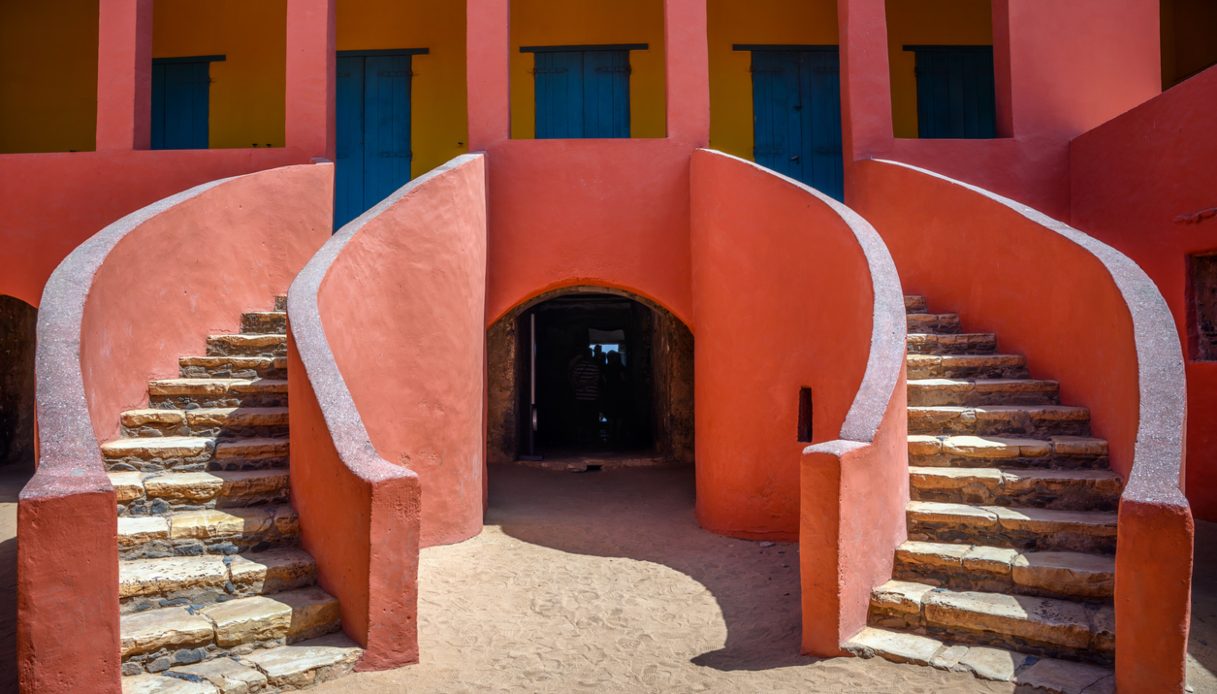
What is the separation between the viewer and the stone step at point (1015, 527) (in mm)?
4438

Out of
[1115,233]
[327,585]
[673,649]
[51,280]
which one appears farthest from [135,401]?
[1115,233]

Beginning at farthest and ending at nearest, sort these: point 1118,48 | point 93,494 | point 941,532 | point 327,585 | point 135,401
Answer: point 1118,48, point 135,401, point 941,532, point 327,585, point 93,494

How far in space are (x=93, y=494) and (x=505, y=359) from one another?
781 centimetres

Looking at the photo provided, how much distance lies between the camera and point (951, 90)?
10547 millimetres

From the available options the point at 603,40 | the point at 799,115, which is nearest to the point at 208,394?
the point at 603,40

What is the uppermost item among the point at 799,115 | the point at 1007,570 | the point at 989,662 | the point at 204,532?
the point at 799,115

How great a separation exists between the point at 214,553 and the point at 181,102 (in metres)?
8.29

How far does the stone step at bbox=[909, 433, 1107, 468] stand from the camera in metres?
4.91

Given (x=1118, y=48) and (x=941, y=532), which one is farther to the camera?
(x=1118, y=48)

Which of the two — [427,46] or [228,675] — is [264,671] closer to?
[228,675]

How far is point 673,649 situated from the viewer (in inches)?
185

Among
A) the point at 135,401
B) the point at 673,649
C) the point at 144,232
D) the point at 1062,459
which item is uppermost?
the point at 144,232

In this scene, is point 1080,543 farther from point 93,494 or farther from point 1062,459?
point 93,494

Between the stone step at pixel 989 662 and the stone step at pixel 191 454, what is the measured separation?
3.61m
